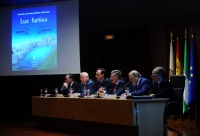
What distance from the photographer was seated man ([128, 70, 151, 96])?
21.2ft

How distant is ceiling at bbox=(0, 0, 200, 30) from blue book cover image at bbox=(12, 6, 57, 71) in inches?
11.8

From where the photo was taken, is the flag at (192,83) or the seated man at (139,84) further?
the flag at (192,83)

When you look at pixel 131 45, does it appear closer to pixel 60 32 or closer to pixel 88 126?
pixel 60 32

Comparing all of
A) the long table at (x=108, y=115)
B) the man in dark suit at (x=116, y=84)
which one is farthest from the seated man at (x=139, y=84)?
the long table at (x=108, y=115)

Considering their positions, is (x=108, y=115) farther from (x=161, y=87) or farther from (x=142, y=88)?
(x=142, y=88)

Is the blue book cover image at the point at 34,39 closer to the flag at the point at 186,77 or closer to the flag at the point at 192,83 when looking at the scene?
the flag at the point at 186,77

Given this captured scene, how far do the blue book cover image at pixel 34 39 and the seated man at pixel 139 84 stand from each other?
2312 millimetres

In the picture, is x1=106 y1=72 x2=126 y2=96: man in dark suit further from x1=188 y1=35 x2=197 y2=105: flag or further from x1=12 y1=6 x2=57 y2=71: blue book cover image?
x1=188 y1=35 x2=197 y2=105: flag

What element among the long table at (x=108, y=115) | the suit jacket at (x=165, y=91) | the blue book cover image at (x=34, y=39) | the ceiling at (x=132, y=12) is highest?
the ceiling at (x=132, y=12)

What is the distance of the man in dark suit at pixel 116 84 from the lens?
7.09 m

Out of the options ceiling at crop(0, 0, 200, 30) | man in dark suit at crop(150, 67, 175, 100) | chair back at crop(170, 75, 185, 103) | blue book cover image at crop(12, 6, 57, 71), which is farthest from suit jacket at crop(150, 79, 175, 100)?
blue book cover image at crop(12, 6, 57, 71)

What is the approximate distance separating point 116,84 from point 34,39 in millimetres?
2367

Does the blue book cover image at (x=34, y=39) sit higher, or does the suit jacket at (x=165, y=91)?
the blue book cover image at (x=34, y=39)

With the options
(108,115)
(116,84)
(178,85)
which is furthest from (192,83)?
(108,115)
